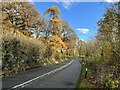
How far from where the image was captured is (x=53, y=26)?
208 ft

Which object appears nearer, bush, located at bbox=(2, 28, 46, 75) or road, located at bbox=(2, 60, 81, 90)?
road, located at bbox=(2, 60, 81, 90)

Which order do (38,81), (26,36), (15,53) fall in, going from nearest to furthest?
1. (38,81)
2. (15,53)
3. (26,36)

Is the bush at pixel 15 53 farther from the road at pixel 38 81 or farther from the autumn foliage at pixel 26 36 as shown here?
the road at pixel 38 81

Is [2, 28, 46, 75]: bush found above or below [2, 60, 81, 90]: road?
above

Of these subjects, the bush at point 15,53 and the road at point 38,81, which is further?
the bush at point 15,53

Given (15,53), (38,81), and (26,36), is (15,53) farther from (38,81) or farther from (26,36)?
(26,36)

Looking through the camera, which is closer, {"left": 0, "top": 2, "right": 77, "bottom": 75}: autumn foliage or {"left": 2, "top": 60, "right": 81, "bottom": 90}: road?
{"left": 2, "top": 60, "right": 81, "bottom": 90}: road

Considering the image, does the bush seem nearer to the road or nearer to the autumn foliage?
the autumn foliage

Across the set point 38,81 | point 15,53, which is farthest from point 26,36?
point 38,81

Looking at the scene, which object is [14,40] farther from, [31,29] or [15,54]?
[31,29]

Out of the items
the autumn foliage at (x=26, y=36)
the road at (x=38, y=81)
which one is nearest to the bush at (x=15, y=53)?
the autumn foliage at (x=26, y=36)

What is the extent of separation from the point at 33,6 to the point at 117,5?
38309mm

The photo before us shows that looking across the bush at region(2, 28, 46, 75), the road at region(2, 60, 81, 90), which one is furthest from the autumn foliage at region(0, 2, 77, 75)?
the road at region(2, 60, 81, 90)

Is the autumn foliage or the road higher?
the autumn foliage
